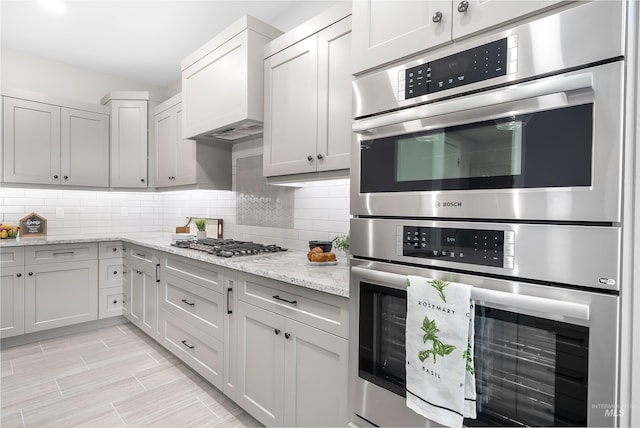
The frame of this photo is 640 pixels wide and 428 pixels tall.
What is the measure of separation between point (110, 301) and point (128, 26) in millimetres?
2688

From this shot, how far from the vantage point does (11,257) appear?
9.70ft

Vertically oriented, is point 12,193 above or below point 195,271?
above

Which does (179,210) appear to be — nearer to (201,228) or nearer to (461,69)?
(201,228)

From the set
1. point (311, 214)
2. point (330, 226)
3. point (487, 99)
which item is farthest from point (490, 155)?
point (311, 214)

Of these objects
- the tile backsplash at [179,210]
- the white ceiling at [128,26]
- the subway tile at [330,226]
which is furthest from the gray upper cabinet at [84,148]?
the subway tile at [330,226]

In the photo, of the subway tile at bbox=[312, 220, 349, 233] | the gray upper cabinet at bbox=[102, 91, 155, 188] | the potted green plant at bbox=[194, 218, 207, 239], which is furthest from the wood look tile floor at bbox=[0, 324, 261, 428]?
the gray upper cabinet at bbox=[102, 91, 155, 188]

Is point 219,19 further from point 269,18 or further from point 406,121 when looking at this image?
point 406,121

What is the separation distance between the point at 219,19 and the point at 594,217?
9.77ft

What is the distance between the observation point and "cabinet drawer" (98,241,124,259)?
11.4ft

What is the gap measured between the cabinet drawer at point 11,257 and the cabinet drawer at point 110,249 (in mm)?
611

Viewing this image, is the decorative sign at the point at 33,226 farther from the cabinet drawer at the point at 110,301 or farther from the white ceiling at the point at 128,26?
the white ceiling at the point at 128,26

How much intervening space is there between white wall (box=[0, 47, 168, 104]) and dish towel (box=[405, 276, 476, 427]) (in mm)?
4302

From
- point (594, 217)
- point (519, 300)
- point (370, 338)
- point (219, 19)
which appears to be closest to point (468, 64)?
point (594, 217)

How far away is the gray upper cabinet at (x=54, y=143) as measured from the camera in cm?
321
